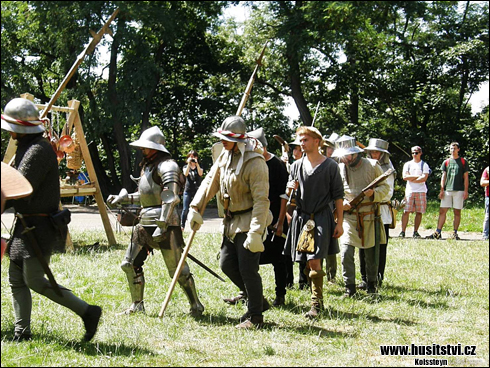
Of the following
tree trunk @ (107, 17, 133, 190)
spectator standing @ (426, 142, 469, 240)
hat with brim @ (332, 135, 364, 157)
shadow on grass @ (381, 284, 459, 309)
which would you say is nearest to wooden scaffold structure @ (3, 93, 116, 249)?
hat with brim @ (332, 135, 364, 157)

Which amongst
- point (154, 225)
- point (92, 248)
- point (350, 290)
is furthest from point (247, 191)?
point (92, 248)

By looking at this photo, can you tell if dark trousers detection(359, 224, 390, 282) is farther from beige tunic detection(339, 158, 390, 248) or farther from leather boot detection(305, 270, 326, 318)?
leather boot detection(305, 270, 326, 318)

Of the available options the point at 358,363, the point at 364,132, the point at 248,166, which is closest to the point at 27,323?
the point at 248,166

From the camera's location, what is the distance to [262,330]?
17.7ft

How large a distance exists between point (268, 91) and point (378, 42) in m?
4.68

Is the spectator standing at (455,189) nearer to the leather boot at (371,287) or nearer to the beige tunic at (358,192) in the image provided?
the leather boot at (371,287)

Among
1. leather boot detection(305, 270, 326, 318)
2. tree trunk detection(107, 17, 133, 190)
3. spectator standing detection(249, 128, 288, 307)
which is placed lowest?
leather boot detection(305, 270, 326, 318)

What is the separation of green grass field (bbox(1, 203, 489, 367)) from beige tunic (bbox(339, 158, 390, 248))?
2.13 feet

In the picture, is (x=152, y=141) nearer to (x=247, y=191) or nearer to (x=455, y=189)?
(x=247, y=191)

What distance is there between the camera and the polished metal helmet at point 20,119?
4.79 m

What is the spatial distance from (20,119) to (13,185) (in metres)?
1.25

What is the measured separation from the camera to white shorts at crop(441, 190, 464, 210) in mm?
12328

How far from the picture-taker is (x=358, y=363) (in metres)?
4.51

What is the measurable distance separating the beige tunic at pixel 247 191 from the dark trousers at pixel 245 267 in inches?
4.6
